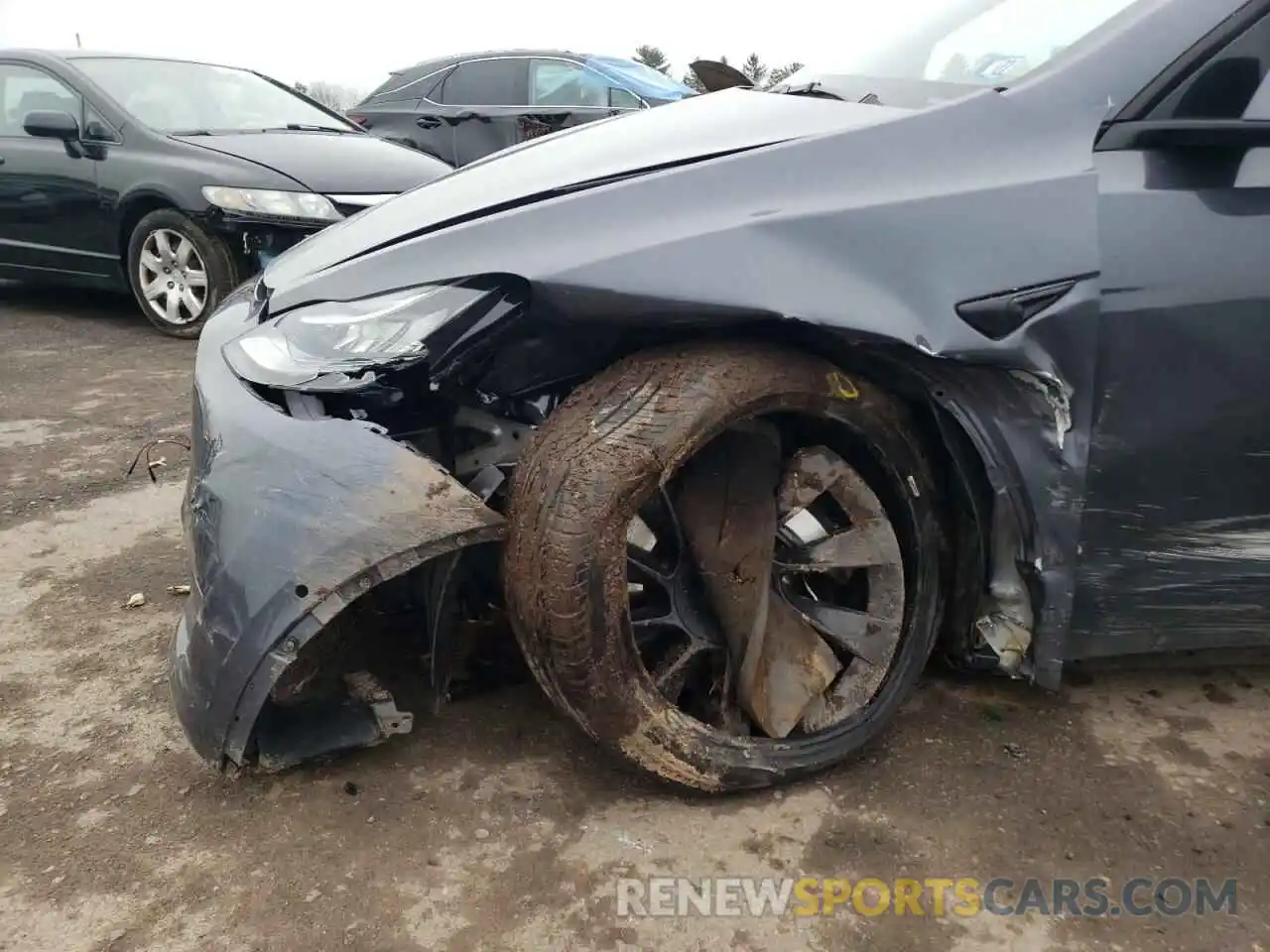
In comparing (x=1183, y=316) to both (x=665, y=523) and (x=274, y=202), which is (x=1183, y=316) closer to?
(x=665, y=523)

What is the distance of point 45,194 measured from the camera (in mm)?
5449

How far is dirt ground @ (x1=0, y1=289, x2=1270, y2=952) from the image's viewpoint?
5.12 ft

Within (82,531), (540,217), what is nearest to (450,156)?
(82,531)

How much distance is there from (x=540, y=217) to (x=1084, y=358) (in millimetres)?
970

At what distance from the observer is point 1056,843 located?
175cm

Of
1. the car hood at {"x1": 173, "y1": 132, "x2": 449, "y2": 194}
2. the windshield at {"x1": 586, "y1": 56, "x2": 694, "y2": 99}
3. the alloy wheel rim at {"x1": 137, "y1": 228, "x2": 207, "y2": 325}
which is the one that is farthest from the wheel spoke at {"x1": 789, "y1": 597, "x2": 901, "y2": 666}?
the windshield at {"x1": 586, "y1": 56, "x2": 694, "y2": 99}

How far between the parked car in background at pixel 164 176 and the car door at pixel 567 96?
7.31 feet

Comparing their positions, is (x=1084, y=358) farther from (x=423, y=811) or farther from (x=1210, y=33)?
(x=423, y=811)

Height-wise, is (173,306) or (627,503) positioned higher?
(173,306)

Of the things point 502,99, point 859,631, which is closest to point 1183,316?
point 859,631

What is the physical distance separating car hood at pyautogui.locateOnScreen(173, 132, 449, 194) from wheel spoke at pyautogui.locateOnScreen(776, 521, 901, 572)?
3670 mm

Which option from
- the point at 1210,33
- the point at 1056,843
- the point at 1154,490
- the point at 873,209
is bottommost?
the point at 1056,843

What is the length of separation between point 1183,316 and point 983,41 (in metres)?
0.94

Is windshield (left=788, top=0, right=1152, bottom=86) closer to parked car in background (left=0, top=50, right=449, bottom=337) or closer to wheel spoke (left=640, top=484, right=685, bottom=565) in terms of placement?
wheel spoke (left=640, top=484, right=685, bottom=565)
